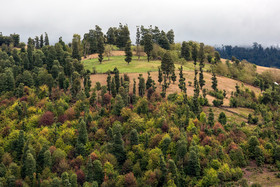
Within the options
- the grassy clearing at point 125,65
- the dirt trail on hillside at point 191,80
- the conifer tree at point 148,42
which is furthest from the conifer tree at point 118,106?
the conifer tree at point 148,42

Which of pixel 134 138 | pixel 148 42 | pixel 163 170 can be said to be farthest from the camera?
pixel 148 42

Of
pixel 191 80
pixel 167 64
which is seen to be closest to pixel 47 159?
pixel 167 64

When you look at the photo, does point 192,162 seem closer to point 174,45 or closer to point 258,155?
point 258,155

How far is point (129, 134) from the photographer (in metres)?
73.8

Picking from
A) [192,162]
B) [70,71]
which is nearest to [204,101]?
[192,162]

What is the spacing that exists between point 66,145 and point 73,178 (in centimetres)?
1711

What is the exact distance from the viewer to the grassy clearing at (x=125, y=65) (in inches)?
4673

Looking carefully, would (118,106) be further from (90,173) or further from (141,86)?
(90,173)

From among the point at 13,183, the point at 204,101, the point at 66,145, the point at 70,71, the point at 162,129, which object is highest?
the point at 70,71

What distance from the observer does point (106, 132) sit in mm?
76938

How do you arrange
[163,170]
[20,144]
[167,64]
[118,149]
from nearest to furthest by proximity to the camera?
[163,170], [118,149], [20,144], [167,64]

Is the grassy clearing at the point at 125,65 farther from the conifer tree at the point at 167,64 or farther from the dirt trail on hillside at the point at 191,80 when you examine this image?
the conifer tree at the point at 167,64

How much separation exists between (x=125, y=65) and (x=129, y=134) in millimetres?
60751

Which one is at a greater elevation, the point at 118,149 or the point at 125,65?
the point at 125,65
